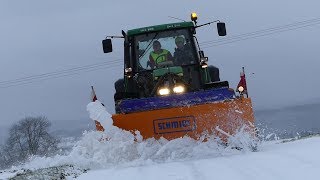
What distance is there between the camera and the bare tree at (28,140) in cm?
3580

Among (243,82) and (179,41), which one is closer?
(243,82)

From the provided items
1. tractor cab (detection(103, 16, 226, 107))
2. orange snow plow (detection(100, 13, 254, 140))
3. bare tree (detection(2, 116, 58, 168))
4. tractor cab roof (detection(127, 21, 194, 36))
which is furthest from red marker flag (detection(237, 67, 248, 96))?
bare tree (detection(2, 116, 58, 168))

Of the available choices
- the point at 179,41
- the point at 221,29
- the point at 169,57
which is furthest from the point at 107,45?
the point at 221,29

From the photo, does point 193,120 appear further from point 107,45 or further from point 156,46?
point 107,45

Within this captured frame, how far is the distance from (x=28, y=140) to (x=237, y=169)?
34.3 m

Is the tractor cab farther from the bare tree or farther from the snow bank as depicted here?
the bare tree

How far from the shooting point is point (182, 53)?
8.23m

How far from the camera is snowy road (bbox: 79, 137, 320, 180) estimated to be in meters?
3.85

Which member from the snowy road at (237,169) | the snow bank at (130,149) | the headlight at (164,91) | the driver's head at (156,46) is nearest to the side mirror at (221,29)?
the driver's head at (156,46)

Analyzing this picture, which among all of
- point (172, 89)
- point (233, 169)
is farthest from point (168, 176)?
point (172, 89)

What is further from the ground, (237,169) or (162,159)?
(237,169)

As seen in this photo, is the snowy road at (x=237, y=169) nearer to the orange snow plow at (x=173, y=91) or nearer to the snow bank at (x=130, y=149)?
the snow bank at (x=130, y=149)

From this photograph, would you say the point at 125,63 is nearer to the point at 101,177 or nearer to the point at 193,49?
the point at 193,49

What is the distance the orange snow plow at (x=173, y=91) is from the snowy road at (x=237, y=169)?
85 centimetres
